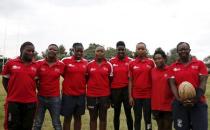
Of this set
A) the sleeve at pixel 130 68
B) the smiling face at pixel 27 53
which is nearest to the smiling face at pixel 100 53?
the sleeve at pixel 130 68

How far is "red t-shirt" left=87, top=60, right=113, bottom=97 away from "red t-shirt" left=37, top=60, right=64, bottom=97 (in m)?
0.86

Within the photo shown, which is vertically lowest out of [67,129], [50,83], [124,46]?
[67,129]

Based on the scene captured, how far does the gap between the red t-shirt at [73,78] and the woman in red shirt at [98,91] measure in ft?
0.68

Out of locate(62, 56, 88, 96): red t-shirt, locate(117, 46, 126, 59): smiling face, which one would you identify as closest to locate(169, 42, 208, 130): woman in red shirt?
locate(117, 46, 126, 59): smiling face

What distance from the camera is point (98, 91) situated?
941 cm

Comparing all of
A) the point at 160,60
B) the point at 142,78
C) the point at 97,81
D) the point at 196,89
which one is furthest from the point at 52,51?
the point at 196,89

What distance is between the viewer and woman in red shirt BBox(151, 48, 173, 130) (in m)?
8.73

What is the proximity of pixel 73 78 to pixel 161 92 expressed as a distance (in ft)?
7.37

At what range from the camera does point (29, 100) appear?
823 cm

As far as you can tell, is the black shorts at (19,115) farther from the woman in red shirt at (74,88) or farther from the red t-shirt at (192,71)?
the red t-shirt at (192,71)

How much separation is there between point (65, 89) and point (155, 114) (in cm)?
235

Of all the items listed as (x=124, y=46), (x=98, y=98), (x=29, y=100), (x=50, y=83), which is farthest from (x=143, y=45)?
(x=29, y=100)

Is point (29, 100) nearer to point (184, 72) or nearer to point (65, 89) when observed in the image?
point (65, 89)

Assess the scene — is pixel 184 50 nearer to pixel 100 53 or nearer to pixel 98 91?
pixel 100 53
